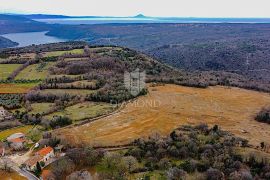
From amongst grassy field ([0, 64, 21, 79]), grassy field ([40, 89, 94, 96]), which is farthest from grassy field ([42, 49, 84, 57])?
grassy field ([40, 89, 94, 96])

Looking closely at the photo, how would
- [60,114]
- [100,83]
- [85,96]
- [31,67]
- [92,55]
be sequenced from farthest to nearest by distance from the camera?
[92,55]
[31,67]
[100,83]
[85,96]
[60,114]

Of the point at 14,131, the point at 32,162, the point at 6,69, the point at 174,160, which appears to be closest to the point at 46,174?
the point at 32,162

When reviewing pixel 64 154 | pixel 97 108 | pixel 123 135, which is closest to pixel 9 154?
pixel 64 154

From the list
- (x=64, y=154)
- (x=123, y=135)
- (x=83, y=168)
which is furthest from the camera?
(x=123, y=135)

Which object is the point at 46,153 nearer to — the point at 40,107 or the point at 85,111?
the point at 85,111

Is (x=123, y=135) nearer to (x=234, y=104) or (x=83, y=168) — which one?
(x=83, y=168)

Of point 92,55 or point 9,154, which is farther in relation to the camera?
point 92,55

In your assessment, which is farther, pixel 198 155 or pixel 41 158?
pixel 198 155
